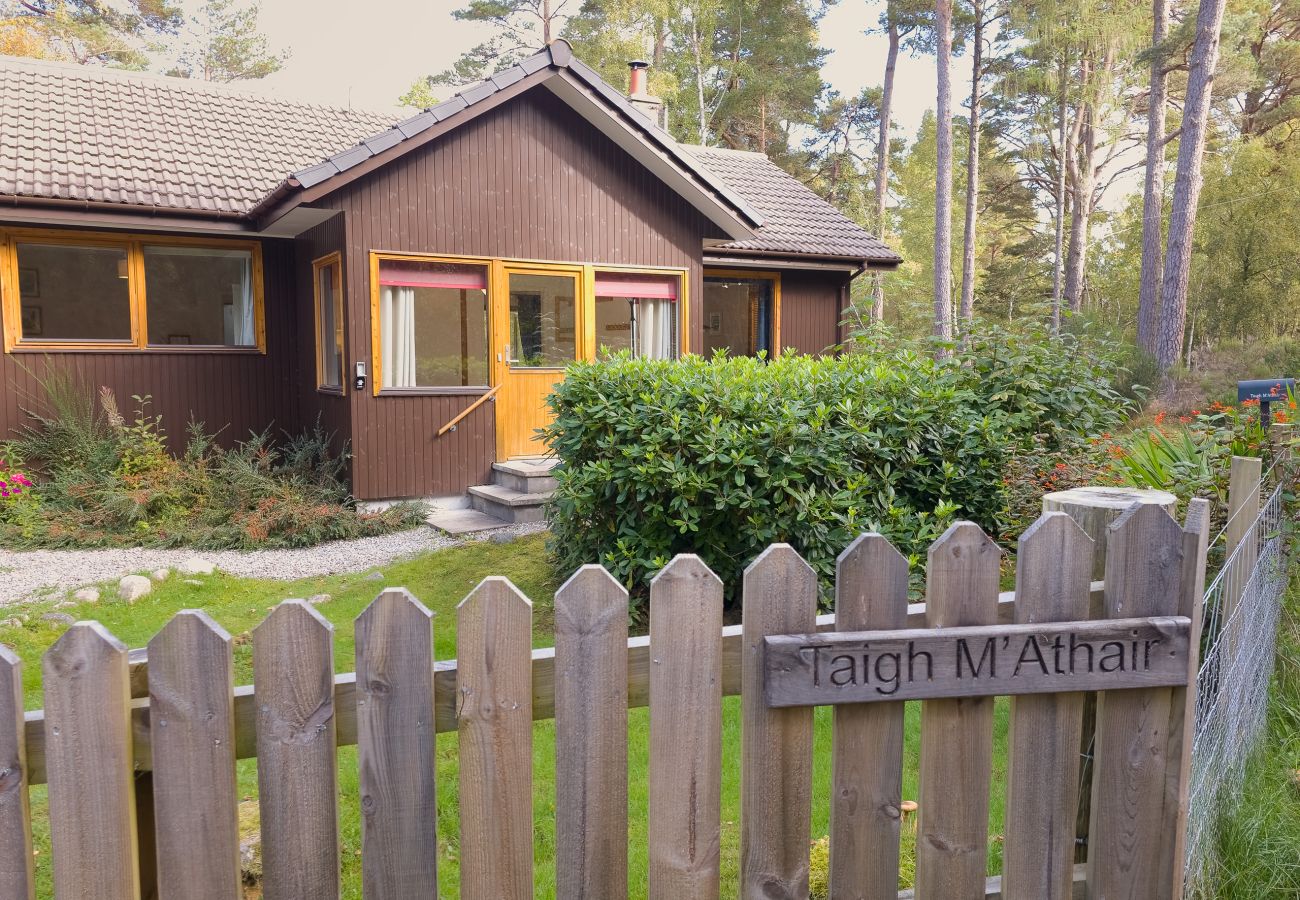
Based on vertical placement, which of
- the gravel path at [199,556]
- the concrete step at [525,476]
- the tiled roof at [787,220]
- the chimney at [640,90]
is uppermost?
the chimney at [640,90]

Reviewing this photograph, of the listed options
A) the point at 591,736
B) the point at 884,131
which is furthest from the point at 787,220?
the point at 884,131

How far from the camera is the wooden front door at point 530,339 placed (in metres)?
10.4

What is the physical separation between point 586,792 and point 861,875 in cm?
60

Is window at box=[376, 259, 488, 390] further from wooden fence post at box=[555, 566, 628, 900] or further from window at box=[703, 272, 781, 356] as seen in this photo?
wooden fence post at box=[555, 566, 628, 900]

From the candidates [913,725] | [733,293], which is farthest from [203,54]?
[913,725]

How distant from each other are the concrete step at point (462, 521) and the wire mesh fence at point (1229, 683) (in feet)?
21.5

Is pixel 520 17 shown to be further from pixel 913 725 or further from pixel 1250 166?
pixel 913 725

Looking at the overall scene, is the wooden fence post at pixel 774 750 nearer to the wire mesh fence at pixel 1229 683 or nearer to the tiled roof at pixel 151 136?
the wire mesh fence at pixel 1229 683

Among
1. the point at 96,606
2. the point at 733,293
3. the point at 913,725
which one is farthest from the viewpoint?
the point at 733,293

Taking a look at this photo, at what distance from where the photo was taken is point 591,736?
5.81 feet

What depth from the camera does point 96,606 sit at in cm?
625

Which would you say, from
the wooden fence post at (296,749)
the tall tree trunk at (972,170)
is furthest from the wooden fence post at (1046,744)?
the tall tree trunk at (972,170)

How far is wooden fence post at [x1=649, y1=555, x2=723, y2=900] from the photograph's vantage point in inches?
70.1

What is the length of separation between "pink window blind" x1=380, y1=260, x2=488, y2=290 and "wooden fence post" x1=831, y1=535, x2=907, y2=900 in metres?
8.67
